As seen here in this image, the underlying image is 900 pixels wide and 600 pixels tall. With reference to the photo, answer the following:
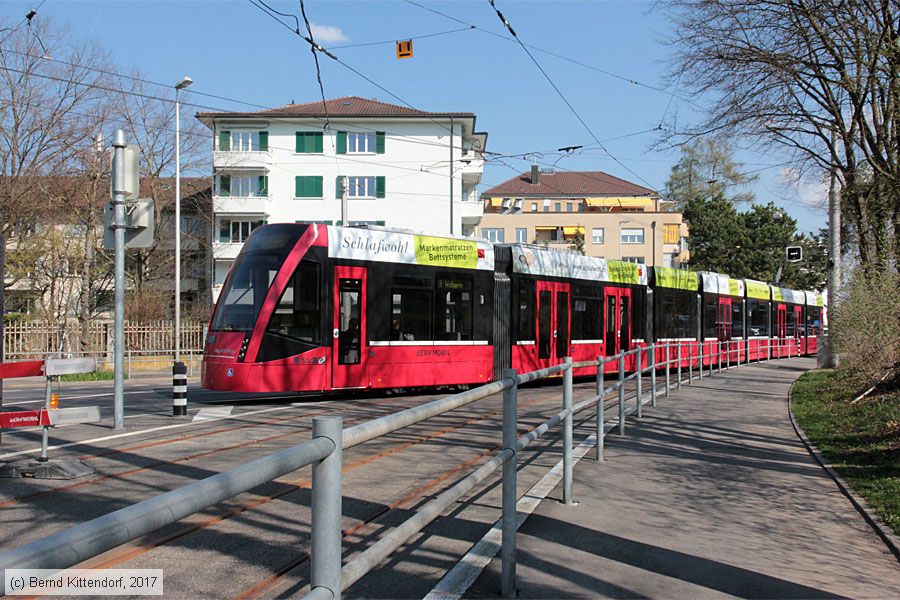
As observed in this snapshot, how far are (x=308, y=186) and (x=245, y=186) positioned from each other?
3947 millimetres

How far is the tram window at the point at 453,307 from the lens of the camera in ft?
52.8

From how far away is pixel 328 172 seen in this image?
48.3 meters

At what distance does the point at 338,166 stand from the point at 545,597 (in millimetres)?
45811

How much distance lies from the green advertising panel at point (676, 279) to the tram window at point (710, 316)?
904mm

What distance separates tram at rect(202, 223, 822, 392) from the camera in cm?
1362

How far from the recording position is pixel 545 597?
Result: 4.18 m

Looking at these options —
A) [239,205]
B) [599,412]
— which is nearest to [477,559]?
[599,412]

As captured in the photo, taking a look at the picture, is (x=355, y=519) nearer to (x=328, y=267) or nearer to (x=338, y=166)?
(x=328, y=267)

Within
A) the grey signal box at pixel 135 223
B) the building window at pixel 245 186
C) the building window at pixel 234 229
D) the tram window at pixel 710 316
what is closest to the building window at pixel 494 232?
the building window at pixel 245 186

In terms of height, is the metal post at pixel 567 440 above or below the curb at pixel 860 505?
above

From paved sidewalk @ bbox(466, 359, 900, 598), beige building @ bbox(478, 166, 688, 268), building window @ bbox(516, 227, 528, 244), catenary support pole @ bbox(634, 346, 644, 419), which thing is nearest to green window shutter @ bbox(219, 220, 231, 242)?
beige building @ bbox(478, 166, 688, 268)

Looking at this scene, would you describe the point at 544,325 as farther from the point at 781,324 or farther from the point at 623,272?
the point at 781,324

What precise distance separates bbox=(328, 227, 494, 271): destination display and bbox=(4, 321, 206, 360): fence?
15.8 meters

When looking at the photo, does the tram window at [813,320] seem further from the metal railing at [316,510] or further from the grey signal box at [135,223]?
the metal railing at [316,510]
